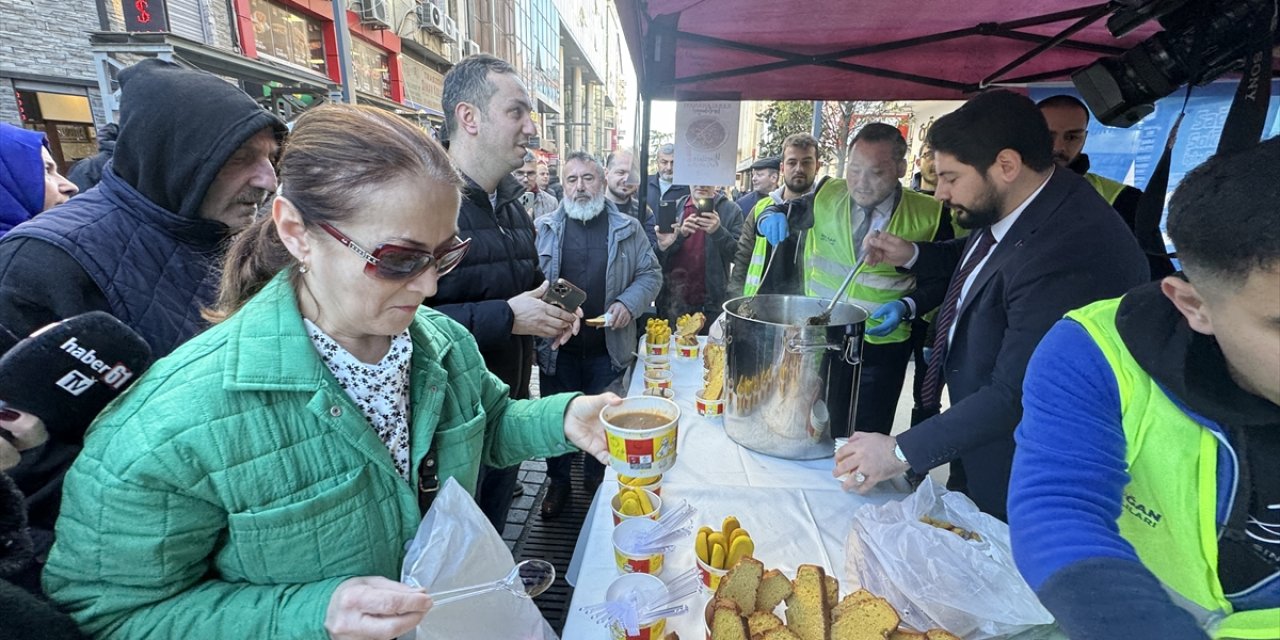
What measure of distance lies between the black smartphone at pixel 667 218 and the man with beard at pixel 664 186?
0.25 metres

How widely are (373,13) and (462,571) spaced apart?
1904 cm

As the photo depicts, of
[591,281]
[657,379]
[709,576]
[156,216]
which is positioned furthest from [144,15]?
[709,576]

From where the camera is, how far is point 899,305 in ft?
9.21

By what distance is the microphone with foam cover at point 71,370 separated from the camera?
0.84 metres

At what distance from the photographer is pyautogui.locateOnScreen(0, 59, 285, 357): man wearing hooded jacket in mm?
1302

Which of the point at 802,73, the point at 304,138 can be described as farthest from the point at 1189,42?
the point at 304,138

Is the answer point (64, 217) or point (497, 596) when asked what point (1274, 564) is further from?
point (64, 217)

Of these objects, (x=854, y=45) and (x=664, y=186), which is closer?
(x=854, y=45)

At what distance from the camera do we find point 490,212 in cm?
244

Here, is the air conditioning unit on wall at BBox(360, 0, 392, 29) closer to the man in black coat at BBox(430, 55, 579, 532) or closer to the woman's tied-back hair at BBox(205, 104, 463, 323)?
the man in black coat at BBox(430, 55, 579, 532)

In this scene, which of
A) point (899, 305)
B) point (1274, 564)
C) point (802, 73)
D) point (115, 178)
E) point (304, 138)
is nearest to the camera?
point (1274, 564)

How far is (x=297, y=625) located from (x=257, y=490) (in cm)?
25

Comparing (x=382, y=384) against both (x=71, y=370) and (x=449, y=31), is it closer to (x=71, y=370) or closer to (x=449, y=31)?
(x=71, y=370)

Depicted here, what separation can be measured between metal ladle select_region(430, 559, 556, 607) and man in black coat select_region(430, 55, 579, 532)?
113 cm
